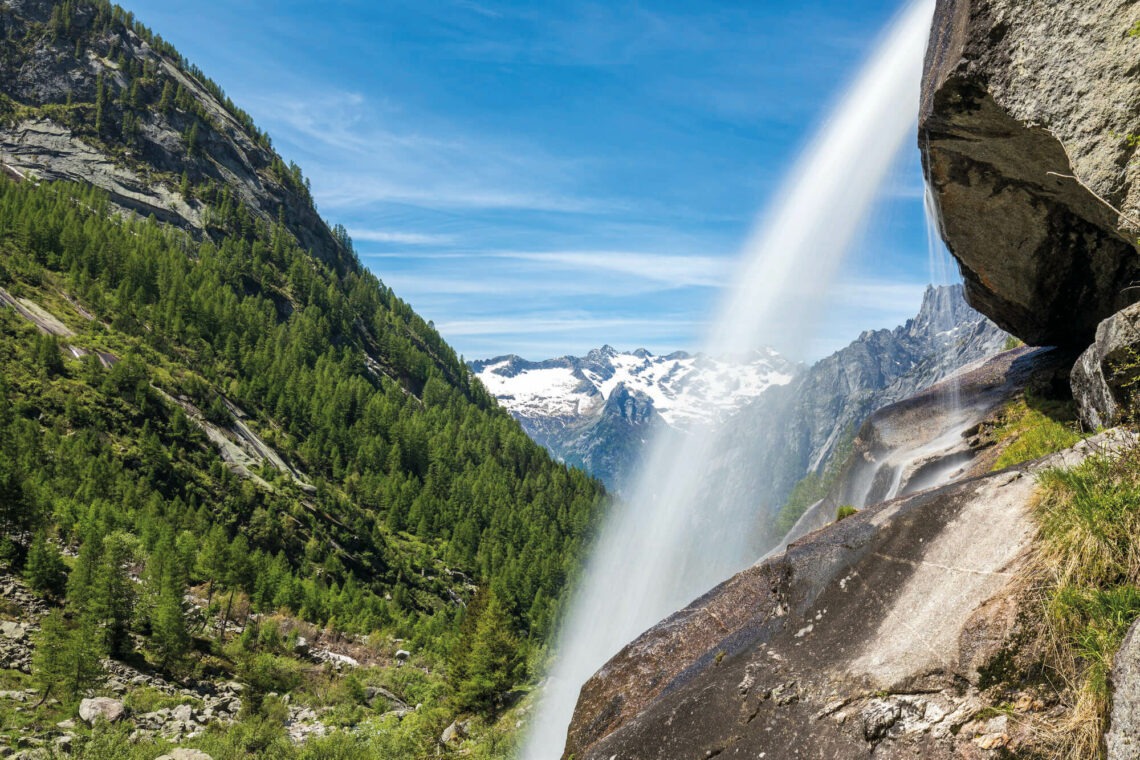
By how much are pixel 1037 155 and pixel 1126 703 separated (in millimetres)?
10970

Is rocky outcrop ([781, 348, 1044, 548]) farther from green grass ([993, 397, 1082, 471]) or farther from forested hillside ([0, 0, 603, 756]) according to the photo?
forested hillside ([0, 0, 603, 756])

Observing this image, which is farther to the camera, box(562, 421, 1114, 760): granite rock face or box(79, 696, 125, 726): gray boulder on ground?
box(79, 696, 125, 726): gray boulder on ground

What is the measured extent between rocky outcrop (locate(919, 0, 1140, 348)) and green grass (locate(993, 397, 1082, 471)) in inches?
91.1

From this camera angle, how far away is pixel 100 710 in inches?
1460

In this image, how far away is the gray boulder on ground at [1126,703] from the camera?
5.38m

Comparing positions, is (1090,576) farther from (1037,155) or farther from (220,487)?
(220,487)

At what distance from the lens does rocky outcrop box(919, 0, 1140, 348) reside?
386 inches

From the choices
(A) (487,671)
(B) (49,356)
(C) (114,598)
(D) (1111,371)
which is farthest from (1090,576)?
(B) (49,356)

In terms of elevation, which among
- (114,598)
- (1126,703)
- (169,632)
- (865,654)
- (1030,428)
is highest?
(1030,428)

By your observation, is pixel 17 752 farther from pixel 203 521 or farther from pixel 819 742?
pixel 203 521

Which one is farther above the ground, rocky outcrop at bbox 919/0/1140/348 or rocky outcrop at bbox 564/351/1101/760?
rocky outcrop at bbox 919/0/1140/348

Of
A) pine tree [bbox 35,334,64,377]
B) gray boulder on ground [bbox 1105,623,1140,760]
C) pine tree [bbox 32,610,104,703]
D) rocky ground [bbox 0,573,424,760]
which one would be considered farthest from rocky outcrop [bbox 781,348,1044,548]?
pine tree [bbox 35,334,64,377]

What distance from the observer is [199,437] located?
11831 centimetres

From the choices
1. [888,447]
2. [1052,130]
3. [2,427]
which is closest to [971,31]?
[1052,130]
